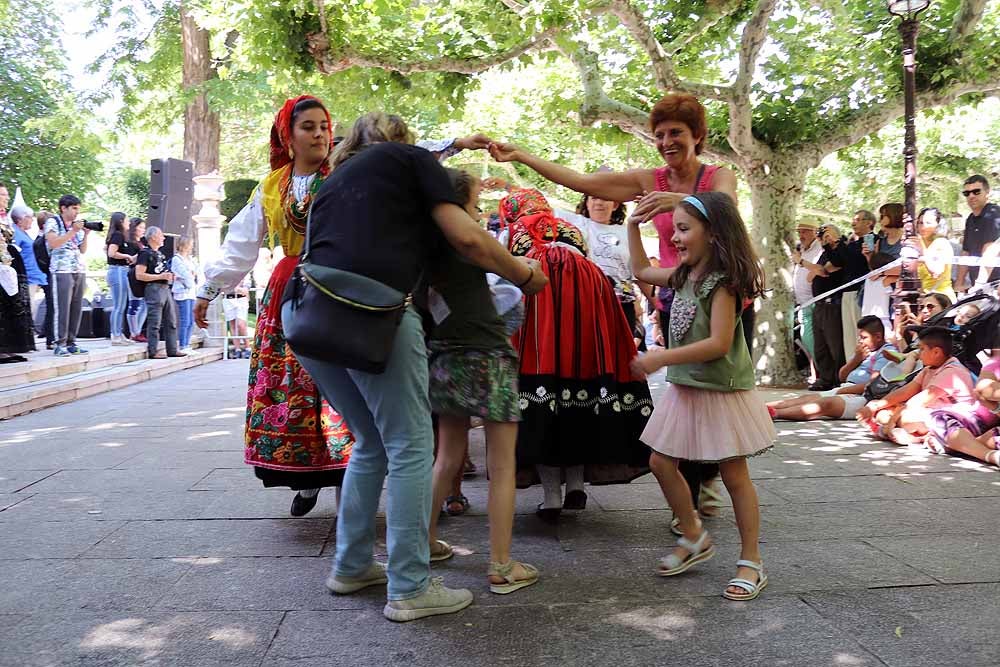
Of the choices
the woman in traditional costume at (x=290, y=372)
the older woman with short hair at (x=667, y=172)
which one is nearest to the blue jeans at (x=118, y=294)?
the woman in traditional costume at (x=290, y=372)

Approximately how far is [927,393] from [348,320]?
520 centimetres

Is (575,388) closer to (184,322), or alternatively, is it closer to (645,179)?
(645,179)

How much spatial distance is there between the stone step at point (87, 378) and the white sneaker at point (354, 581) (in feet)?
20.7

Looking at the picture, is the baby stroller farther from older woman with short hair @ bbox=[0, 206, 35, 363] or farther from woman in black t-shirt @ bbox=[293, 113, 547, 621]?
older woman with short hair @ bbox=[0, 206, 35, 363]

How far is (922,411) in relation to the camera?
668 cm

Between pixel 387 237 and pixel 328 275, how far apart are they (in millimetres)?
228

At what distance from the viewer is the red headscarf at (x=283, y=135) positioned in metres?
4.21

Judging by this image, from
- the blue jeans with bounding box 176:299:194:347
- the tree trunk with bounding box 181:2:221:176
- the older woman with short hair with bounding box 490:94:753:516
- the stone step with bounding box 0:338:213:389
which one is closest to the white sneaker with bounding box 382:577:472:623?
the older woman with short hair with bounding box 490:94:753:516

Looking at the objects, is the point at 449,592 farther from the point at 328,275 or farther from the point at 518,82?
the point at 518,82

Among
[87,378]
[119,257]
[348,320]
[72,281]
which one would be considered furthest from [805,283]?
[119,257]

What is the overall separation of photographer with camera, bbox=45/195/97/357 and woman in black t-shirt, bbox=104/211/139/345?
1911mm

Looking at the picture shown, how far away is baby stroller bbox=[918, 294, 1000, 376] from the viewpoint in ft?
21.8

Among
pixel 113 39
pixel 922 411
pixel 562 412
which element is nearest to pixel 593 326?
pixel 562 412

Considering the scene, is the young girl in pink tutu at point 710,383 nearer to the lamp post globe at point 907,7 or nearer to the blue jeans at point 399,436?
the blue jeans at point 399,436
